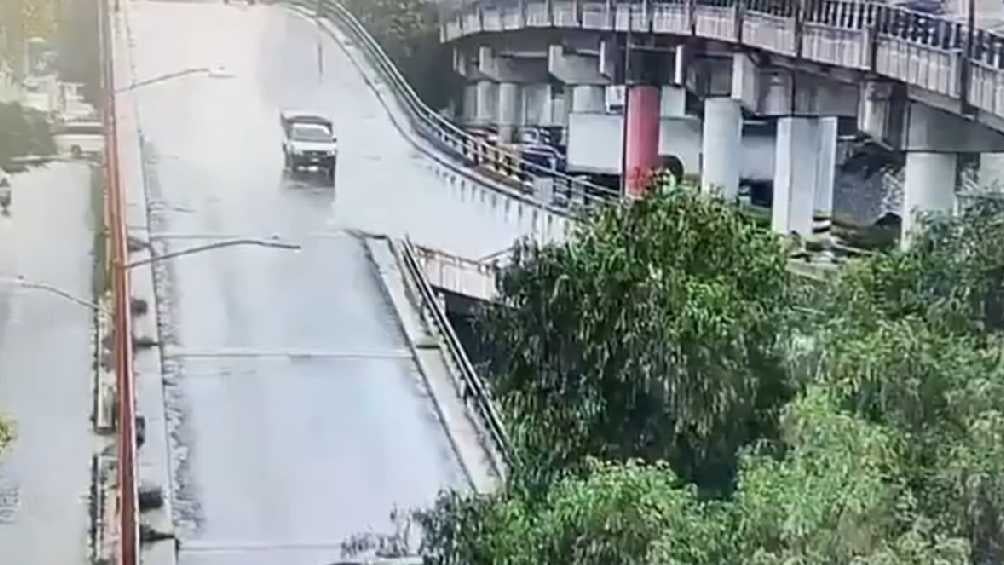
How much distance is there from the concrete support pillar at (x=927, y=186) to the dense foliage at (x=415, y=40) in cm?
73

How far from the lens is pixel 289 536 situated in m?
2.56

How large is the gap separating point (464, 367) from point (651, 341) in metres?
0.48

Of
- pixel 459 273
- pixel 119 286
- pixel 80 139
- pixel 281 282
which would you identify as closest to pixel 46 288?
pixel 119 286

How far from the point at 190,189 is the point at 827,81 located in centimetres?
96

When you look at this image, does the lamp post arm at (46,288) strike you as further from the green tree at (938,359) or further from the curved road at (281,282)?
the green tree at (938,359)

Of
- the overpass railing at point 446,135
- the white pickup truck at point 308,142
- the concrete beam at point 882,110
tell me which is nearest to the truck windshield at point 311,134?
the white pickup truck at point 308,142

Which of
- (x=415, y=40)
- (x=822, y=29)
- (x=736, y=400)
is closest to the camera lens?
(x=736, y=400)

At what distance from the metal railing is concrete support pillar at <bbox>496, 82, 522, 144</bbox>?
0.58 metres

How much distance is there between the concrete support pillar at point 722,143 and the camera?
7.94ft

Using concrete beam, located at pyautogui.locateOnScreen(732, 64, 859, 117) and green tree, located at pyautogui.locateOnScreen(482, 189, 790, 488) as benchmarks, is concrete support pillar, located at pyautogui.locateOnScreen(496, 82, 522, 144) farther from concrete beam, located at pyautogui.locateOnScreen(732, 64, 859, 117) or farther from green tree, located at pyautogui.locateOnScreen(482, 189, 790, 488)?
green tree, located at pyautogui.locateOnScreen(482, 189, 790, 488)

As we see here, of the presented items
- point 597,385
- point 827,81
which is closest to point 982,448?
point 597,385

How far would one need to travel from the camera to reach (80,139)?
2686mm

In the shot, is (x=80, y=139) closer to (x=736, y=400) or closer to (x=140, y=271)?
(x=140, y=271)

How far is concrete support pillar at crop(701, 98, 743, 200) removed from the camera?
2421 millimetres
